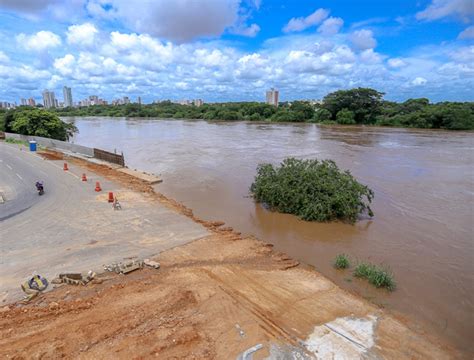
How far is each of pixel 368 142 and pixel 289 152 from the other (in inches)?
520

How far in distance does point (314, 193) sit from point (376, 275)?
5.30m

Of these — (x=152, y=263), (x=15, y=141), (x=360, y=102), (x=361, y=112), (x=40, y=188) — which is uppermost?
(x=360, y=102)

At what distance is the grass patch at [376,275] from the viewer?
833cm

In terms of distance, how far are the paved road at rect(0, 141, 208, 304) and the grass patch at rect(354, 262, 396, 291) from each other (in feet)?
Result: 17.2

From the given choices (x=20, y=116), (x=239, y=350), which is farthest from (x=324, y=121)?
(x=239, y=350)

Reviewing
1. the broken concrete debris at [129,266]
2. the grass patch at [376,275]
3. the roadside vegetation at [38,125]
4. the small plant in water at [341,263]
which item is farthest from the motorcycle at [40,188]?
the roadside vegetation at [38,125]

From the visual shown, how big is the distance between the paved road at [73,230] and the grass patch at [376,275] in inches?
206

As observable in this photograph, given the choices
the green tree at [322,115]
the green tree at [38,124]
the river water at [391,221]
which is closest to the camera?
the river water at [391,221]

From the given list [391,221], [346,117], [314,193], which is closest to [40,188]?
[314,193]

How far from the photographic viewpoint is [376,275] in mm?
Result: 8469

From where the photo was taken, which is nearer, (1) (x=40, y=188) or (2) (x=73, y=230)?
(2) (x=73, y=230)

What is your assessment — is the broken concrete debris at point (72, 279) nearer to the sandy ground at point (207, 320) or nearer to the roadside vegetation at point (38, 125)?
the sandy ground at point (207, 320)

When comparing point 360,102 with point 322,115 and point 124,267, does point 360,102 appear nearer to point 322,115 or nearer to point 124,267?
point 322,115

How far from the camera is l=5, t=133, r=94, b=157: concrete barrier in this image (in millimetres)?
26764
